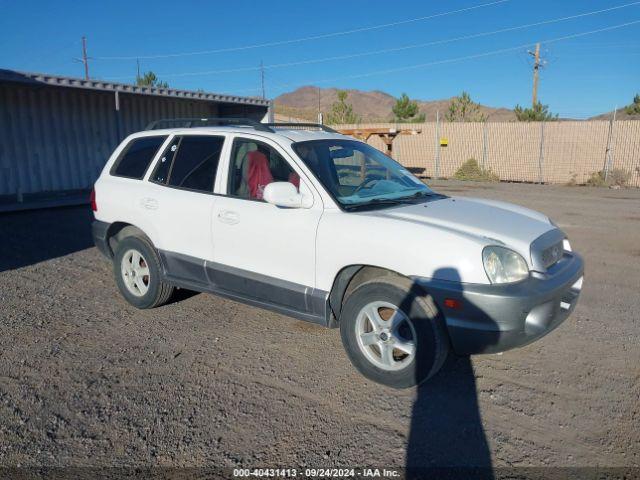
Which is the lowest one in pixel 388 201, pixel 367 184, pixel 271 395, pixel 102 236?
pixel 271 395

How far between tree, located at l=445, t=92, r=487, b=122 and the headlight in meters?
39.6

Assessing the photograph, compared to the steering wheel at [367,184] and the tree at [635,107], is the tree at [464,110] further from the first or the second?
the steering wheel at [367,184]

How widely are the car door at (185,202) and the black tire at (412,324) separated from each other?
1607mm

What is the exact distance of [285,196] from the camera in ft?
12.9

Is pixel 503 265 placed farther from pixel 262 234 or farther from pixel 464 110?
pixel 464 110

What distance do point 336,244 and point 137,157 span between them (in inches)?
111

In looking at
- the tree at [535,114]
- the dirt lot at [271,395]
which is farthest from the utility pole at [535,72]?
the dirt lot at [271,395]

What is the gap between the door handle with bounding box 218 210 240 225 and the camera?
173 inches

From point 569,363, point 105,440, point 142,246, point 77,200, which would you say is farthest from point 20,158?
point 569,363

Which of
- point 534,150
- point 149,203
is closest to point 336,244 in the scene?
point 149,203

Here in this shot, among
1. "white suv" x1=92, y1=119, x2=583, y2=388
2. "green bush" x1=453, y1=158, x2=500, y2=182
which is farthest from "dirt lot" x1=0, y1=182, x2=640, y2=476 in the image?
"green bush" x1=453, y1=158, x2=500, y2=182

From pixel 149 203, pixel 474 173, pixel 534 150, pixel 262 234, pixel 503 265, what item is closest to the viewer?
pixel 503 265

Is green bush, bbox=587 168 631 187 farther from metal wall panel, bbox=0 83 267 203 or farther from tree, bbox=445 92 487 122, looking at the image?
tree, bbox=445 92 487 122

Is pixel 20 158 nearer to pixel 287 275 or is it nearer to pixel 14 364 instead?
pixel 14 364
